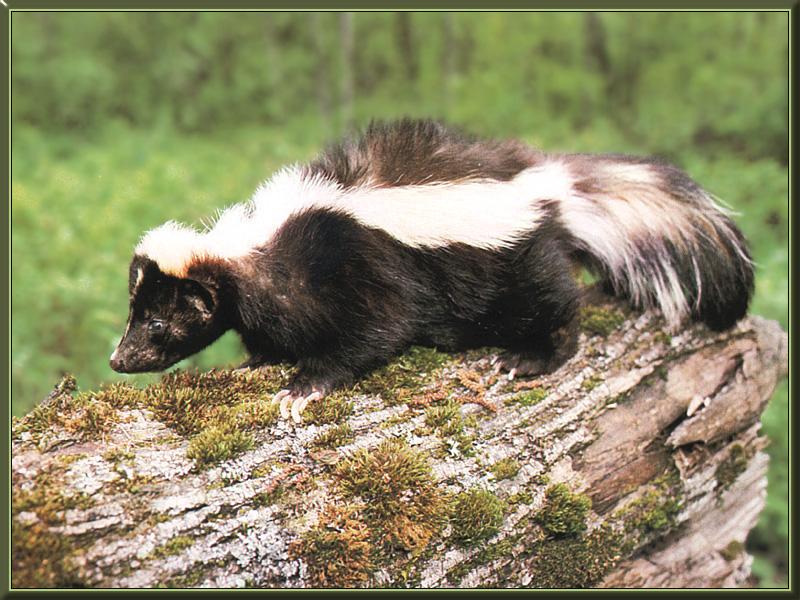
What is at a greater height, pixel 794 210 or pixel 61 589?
pixel 794 210

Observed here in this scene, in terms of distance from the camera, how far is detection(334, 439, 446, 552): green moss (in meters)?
3.34

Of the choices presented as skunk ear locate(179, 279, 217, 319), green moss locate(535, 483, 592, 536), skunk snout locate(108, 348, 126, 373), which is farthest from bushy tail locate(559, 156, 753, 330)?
skunk snout locate(108, 348, 126, 373)

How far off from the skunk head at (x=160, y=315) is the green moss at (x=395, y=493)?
137 cm

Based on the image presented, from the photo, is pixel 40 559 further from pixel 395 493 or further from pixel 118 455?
pixel 395 493

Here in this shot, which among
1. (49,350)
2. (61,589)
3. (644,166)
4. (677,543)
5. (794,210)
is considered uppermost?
(644,166)

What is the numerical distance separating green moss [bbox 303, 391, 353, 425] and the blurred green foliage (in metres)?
2.66

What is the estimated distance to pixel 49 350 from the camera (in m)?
7.28

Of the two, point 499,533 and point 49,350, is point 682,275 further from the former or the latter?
point 49,350

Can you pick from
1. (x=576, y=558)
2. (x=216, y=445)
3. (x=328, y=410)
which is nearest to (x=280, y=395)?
(x=328, y=410)

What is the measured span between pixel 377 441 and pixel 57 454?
1.42 metres

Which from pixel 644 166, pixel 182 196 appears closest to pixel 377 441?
pixel 644 166

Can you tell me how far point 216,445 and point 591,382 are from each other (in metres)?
2.23

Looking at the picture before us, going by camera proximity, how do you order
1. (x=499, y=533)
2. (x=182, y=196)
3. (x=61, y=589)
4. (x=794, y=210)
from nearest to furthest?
(x=61, y=589) → (x=499, y=533) → (x=794, y=210) → (x=182, y=196)

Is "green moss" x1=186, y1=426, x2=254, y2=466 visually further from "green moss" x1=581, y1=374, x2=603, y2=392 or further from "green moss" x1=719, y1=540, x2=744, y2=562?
"green moss" x1=719, y1=540, x2=744, y2=562
